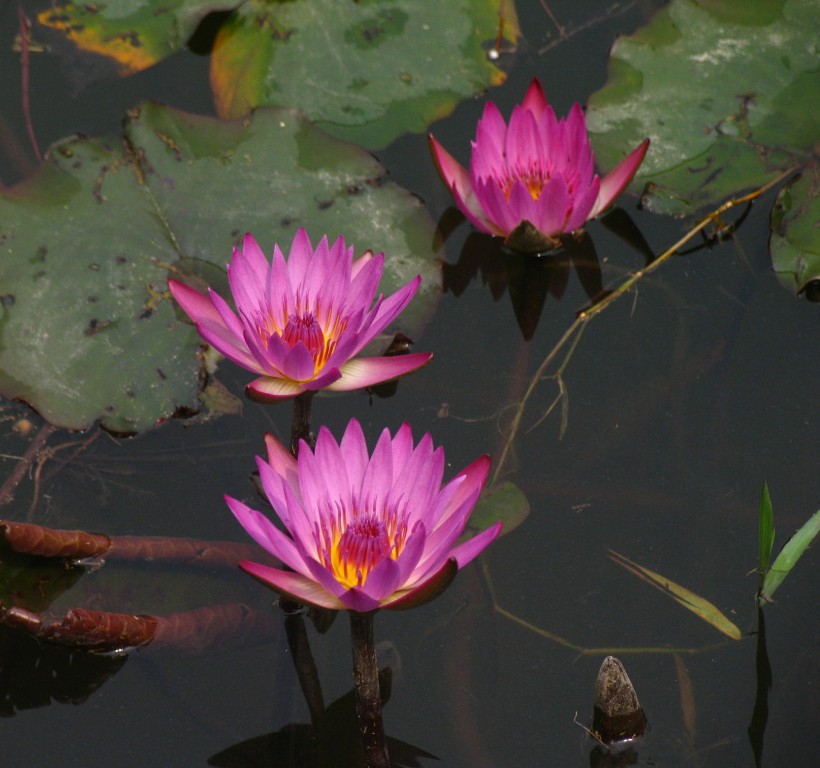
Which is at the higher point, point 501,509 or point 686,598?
point 501,509

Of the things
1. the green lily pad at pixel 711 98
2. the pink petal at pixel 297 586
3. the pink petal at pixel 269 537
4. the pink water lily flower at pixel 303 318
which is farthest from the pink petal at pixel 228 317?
the green lily pad at pixel 711 98

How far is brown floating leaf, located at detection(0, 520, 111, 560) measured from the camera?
2285 millimetres

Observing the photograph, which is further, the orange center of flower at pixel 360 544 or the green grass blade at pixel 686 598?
the green grass blade at pixel 686 598

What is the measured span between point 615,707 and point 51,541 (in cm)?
136

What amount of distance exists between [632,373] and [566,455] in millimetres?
354

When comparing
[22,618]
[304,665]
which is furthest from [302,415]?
[22,618]

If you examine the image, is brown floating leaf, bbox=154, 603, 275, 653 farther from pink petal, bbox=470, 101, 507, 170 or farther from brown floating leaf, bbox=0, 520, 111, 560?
pink petal, bbox=470, 101, 507, 170

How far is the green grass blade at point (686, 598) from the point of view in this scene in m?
2.40

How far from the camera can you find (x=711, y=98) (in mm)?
3283

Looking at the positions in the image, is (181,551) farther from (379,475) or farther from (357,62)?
(357,62)

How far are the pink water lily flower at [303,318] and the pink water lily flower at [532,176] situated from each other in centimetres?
67

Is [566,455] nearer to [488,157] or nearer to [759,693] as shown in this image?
[759,693]

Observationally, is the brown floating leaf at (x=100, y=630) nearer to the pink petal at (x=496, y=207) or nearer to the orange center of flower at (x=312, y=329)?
the orange center of flower at (x=312, y=329)

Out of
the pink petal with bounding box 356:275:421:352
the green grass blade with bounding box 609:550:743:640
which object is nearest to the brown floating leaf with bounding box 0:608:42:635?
the pink petal with bounding box 356:275:421:352
